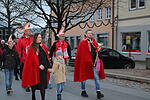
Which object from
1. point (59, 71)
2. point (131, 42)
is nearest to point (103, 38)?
point (131, 42)

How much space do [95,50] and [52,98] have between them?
1822mm

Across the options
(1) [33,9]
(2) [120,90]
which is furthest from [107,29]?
(2) [120,90]

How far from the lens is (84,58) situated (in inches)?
310

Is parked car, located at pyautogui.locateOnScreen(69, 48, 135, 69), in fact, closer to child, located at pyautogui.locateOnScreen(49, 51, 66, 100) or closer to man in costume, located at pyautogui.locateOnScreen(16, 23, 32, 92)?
man in costume, located at pyautogui.locateOnScreen(16, 23, 32, 92)

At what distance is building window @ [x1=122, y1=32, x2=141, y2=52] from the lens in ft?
A: 88.3

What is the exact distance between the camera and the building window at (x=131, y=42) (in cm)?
2691

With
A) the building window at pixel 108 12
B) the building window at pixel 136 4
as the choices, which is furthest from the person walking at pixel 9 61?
the building window at pixel 108 12

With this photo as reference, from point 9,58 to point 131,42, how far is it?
67.9 ft

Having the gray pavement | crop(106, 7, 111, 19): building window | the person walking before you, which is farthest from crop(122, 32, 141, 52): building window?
the person walking

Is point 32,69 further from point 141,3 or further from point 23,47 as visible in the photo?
point 141,3

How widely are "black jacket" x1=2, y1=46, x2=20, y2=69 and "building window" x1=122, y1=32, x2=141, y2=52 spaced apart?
1947cm

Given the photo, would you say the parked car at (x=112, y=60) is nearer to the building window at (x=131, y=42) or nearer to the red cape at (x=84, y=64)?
the red cape at (x=84, y=64)

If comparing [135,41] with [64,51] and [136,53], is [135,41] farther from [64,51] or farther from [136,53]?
[64,51]

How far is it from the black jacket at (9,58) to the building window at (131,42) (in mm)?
19468
